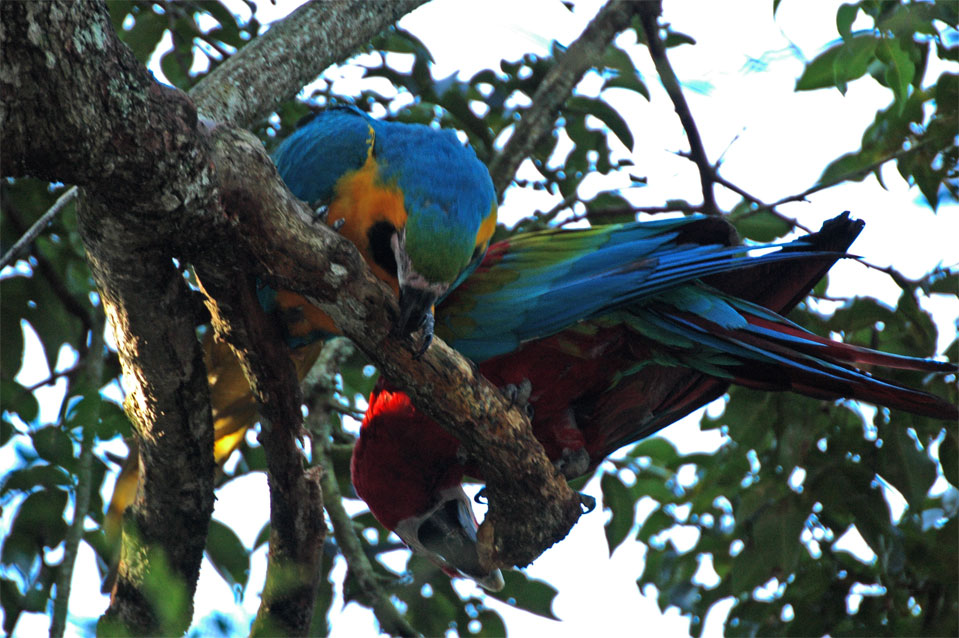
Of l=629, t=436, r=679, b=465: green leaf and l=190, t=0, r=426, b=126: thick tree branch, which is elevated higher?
l=190, t=0, r=426, b=126: thick tree branch

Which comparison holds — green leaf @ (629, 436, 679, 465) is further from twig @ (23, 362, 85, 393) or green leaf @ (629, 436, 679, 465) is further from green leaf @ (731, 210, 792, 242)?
twig @ (23, 362, 85, 393)

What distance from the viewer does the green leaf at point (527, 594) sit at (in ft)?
8.85

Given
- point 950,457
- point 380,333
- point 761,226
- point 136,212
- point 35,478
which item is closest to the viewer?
point 136,212

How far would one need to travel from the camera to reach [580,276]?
2.48 metres

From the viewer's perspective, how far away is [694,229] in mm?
2621

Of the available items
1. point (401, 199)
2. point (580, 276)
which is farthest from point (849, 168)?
point (401, 199)

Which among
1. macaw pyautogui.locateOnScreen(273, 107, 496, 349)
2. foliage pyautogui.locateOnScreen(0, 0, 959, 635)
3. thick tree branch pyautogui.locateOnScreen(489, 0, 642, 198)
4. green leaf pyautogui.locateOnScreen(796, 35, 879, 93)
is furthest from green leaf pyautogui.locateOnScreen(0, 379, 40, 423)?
green leaf pyautogui.locateOnScreen(796, 35, 879, 93)

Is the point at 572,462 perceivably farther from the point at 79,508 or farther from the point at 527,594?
the point at 79,508

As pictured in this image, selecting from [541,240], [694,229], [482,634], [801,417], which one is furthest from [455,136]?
[482,634]

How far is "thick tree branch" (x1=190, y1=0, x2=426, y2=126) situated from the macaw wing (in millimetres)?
735

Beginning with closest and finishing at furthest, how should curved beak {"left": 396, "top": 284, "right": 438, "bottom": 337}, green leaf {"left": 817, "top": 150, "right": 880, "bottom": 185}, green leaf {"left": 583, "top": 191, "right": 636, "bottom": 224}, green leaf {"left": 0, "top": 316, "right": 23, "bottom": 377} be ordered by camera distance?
curved beak {"left": 396, "top": 284, "right": 438, "bottom": 337} → green leaf {"left": 0, "top": 316, "right": 23, "bottom": 377} → green leaf {"left": 817, "top": 150, "right": 880, "bottom": 185} → green leaf {"left": 583, "top": 191, "right": 636, "bottom": 224}

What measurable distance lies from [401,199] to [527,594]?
4.63 ft

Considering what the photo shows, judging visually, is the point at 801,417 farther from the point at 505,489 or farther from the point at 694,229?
the point at 505,489

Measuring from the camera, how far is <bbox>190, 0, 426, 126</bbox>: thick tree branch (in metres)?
2.01
